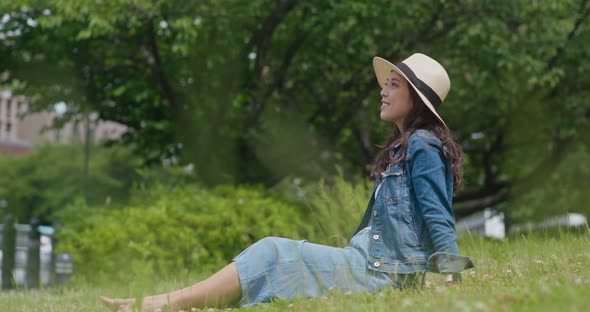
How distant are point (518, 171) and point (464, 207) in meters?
2.23

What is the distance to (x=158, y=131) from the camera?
1395 cm

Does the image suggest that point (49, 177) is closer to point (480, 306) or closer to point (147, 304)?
point (147, 304)

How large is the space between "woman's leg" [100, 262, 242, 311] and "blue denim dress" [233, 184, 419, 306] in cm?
5

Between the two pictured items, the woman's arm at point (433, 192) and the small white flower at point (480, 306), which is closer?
the small white flower at point (480, 306)

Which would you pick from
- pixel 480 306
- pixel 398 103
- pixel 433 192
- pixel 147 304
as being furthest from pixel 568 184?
pixel 480 306

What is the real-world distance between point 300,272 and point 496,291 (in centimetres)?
104

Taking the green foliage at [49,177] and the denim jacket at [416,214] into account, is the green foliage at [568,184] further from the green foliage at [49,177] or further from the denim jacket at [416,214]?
the green foliage at [49,177]

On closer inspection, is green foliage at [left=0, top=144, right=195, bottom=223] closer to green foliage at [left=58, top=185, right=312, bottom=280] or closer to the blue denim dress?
green foliage at [left=58, top=185, right=312, bottom=280]

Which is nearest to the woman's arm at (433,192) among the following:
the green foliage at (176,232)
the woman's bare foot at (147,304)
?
the woman's bare foot at (147,304)

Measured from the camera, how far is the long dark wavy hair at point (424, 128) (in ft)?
13.3

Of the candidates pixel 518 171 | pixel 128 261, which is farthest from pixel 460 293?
pixel 518 171

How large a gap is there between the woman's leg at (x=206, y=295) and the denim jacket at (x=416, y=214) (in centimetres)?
72

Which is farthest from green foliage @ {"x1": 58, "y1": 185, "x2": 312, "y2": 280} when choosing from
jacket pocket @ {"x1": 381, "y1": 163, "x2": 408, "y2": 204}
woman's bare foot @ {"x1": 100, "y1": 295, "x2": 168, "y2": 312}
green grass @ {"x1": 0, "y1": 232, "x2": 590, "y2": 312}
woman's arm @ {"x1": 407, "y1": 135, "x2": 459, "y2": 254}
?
woman's arm @ {"x1": 407, "y1": 135, "x2": 459, "y2": 254}

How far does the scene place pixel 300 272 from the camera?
13.2ft
